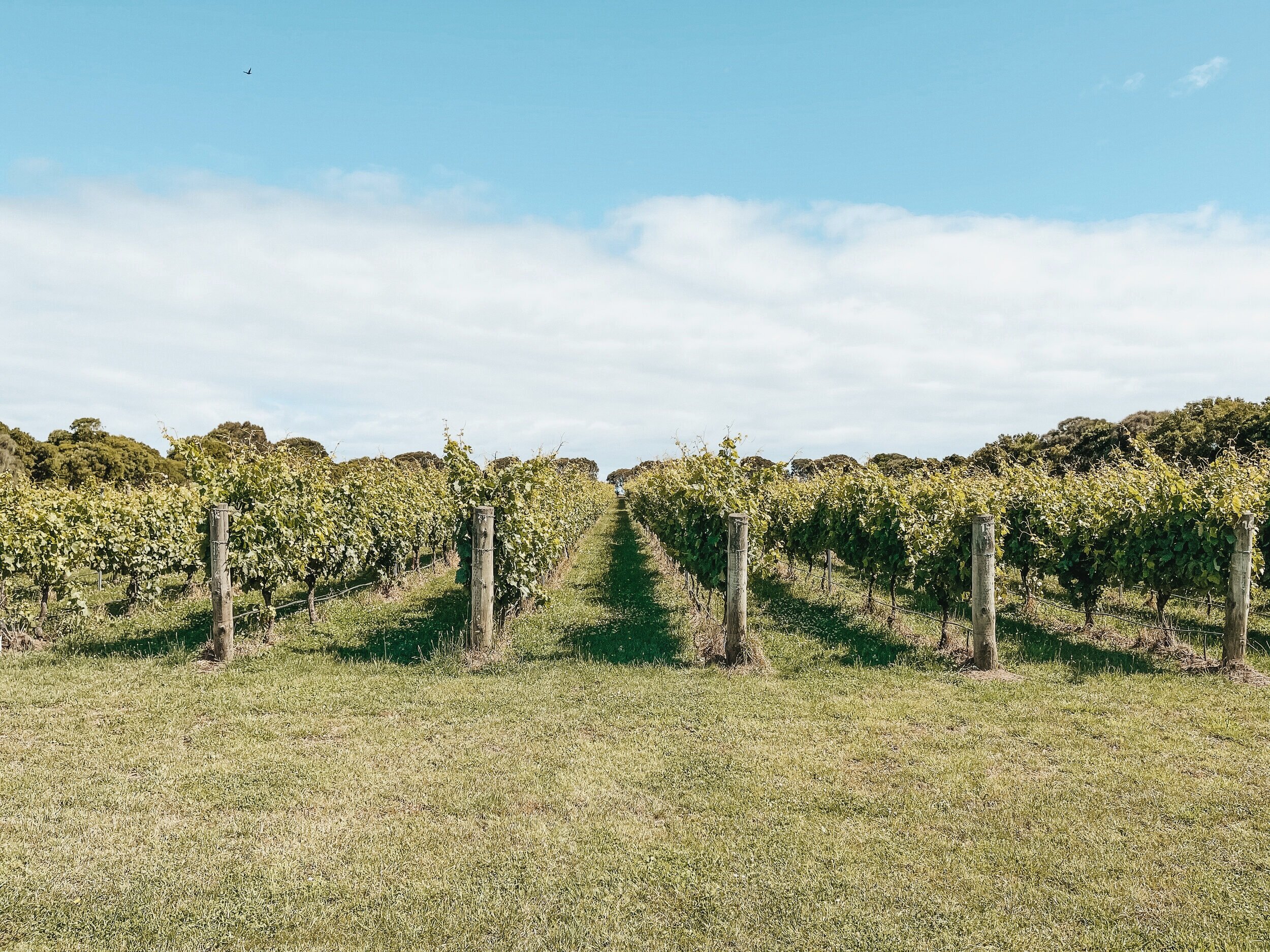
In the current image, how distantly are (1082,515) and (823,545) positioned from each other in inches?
173

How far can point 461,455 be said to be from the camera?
32.1 ft

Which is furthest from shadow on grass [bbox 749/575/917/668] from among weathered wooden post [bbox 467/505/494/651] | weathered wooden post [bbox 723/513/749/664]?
weathered wooden post [bbox 467/505/494/651]

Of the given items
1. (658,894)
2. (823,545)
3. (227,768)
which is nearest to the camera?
(658,894)

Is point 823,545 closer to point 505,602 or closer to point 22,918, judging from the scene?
point 505,602

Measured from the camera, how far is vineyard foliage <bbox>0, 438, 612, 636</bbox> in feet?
31.8

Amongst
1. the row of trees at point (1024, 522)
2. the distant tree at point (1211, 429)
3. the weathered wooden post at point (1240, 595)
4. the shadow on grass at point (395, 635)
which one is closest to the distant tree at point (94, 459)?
the shadow on grass at point (395, 635)

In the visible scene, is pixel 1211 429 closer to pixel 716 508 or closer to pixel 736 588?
pixel 716 508

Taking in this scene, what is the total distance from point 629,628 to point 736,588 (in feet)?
9.65

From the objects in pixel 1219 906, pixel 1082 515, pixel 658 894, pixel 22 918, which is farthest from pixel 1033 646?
pixel 22 918

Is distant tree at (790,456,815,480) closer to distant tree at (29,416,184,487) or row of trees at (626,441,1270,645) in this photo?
row of trees at (626,441,1270,645)

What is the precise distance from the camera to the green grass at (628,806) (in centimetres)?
347

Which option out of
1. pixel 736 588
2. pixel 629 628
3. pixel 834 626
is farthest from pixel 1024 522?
pixel 629 628

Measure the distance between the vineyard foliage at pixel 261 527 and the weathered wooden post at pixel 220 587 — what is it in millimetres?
447

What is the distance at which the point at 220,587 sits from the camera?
8.66m
